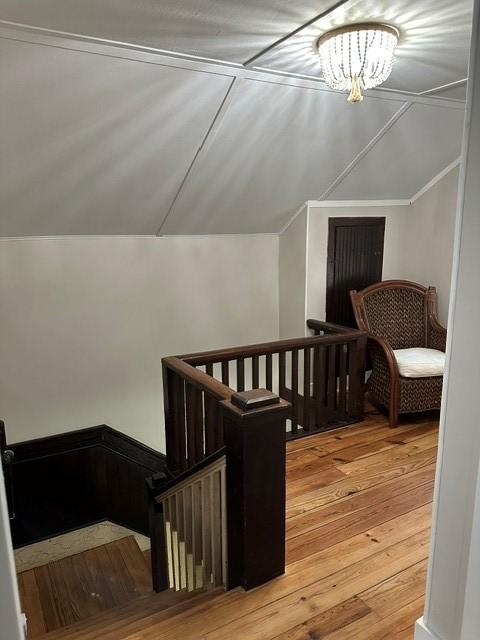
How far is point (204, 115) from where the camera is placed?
253 centimetres

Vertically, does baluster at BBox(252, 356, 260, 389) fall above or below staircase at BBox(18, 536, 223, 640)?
above

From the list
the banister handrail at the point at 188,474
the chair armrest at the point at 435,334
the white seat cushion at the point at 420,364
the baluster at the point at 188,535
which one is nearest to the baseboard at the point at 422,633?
the banister handrail at the point at 188,474

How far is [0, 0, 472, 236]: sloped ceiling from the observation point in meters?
1.80

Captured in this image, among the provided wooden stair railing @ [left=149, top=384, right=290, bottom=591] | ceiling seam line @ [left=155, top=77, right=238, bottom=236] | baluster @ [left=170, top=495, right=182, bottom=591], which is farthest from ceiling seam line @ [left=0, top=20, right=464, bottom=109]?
baluster @ [left=170, top=495, right=182, bottom=591]

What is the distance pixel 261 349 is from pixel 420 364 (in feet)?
3.69

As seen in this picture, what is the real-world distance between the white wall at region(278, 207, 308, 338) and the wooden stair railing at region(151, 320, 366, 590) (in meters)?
0.49

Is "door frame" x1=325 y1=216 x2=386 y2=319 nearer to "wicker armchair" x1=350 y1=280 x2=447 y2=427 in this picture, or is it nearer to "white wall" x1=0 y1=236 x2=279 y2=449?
"wicker armchair" x1=350 y1=280 x2=447 y2=427

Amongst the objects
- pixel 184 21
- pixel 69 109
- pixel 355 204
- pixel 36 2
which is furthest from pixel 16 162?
pixel 355 204

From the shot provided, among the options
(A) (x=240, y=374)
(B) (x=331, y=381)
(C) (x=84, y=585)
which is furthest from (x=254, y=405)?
(C) (x=84, y=585)

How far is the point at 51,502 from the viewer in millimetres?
3627

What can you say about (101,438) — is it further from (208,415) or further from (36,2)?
(36,2)

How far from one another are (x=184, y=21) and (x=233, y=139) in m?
1.04


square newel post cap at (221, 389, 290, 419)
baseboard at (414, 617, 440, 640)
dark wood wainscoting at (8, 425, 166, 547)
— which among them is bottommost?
dark wood wainscoting at (8, 425, 166, 547)

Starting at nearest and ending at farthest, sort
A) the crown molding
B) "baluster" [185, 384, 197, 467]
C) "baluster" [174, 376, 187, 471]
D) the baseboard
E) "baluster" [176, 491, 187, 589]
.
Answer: the baseboard
"baluster" [176, 491, 187, 589]
"baluster" [185, 384, 197, 467]
"baluster" [174, 376, 187, 471]
the crown molding
